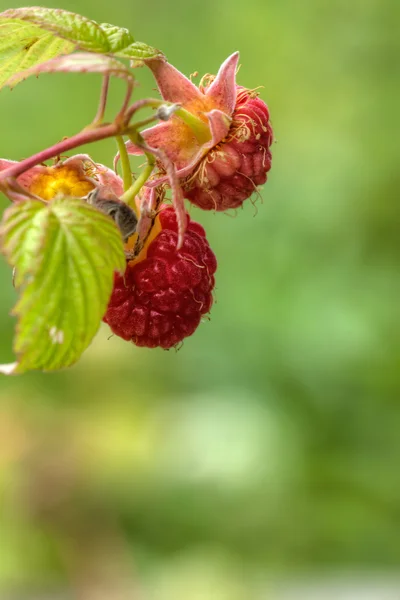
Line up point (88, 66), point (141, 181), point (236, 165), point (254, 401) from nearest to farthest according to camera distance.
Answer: point (88, 66)
point (141, 181)
point (236, 165)
point (254, 401)

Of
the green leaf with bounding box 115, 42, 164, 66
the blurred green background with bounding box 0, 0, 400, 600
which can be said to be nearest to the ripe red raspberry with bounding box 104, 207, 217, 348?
the green leaf with bounding box 115, 42, 164, 66

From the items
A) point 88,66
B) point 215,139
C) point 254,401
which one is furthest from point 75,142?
point 254,401

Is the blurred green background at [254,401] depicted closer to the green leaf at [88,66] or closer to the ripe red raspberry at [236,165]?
the ripe red raspberry at [236,165]

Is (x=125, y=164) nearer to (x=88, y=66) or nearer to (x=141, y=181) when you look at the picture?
(x=141, y=181)

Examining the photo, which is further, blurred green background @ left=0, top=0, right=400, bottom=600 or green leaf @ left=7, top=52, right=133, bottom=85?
blurred green background @ left=0, top=0, right=400, bottom=600

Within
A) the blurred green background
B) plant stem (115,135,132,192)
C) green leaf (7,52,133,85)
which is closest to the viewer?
green leaf (7,52,133,85)

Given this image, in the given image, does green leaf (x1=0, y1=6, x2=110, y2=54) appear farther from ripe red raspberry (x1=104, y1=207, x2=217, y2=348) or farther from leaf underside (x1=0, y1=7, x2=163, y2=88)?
ripe red raspberry (x1=104, y1=207, x2=217, y2=348)
